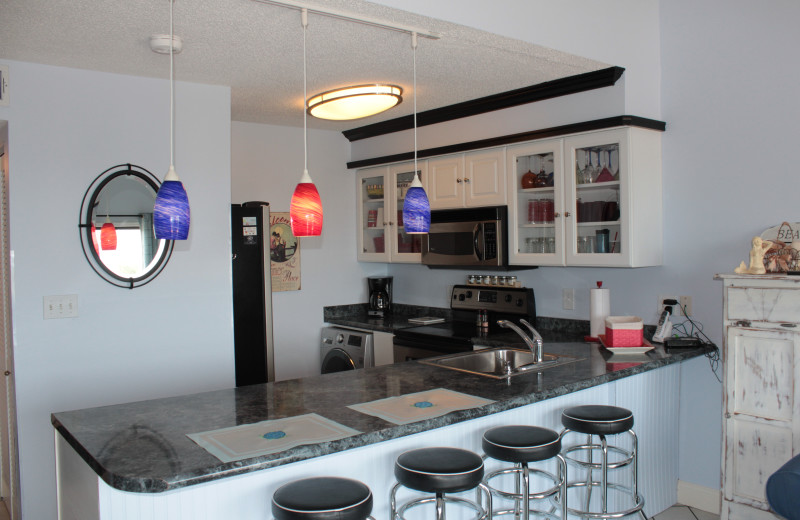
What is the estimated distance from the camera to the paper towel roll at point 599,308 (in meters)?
3.67

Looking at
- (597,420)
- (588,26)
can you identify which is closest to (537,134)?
(588,26)

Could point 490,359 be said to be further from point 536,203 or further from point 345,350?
point 345,350

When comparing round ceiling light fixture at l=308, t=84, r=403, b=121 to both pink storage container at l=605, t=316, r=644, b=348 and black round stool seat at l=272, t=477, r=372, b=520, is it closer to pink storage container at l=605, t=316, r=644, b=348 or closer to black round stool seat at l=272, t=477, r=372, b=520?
pink storage container at l=605, t=316, r=644, b=348

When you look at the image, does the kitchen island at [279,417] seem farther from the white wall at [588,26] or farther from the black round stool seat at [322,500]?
the white wall at [588,26]

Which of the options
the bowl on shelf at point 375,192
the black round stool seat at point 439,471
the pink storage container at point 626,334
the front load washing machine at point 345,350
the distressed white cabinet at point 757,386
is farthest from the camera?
the bowl on shelf at point 375,192

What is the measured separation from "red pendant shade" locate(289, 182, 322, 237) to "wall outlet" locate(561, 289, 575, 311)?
7.34 feet

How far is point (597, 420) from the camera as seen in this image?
2.44m

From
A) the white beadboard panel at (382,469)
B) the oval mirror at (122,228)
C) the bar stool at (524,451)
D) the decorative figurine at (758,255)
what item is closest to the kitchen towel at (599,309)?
the white beadboard panel at (382,469)

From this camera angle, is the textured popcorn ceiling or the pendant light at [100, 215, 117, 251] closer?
the textured popcorn ceiling

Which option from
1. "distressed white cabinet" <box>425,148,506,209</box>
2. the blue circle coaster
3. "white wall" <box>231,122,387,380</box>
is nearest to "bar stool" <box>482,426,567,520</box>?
the blue circle coaster

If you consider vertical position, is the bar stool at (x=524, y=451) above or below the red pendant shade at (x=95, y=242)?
A: below

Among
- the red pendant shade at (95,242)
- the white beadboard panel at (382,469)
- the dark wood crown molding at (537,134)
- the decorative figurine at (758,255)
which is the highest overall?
the dark wood crown molding at (537,134)

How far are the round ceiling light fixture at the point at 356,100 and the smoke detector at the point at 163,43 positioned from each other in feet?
3.55

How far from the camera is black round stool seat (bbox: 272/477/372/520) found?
1.63 metres
